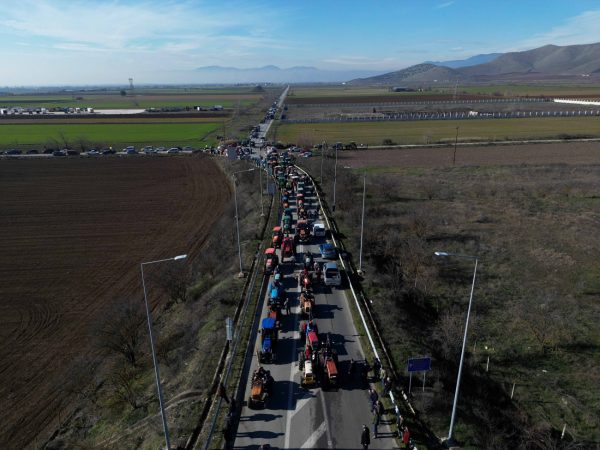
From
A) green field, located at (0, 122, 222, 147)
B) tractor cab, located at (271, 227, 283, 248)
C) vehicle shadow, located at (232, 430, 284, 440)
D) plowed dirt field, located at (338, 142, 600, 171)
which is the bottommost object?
vehicle shadow, located at (232, 430, 284, 440)

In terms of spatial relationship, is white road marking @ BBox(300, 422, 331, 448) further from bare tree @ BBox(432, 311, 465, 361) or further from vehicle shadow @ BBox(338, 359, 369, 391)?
bare tree @ BBox(432, 311, 465, 361)

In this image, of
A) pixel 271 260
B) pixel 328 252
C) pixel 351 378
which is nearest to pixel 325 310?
pixel 351 378

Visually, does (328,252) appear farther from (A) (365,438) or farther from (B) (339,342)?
(A) (365,438)

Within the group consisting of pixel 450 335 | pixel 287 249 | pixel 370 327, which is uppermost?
pixel 287 249

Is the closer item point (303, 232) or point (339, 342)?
point (339, 342)

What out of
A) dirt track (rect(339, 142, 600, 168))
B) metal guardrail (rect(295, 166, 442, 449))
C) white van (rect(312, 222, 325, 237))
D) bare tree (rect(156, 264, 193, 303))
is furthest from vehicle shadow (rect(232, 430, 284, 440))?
dirt track (rect(339, 142, 600, 168))

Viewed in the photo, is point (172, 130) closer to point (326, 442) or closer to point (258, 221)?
point (258, 221)

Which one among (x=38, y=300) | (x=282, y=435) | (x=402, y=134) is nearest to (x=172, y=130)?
(x=402, y=134)
